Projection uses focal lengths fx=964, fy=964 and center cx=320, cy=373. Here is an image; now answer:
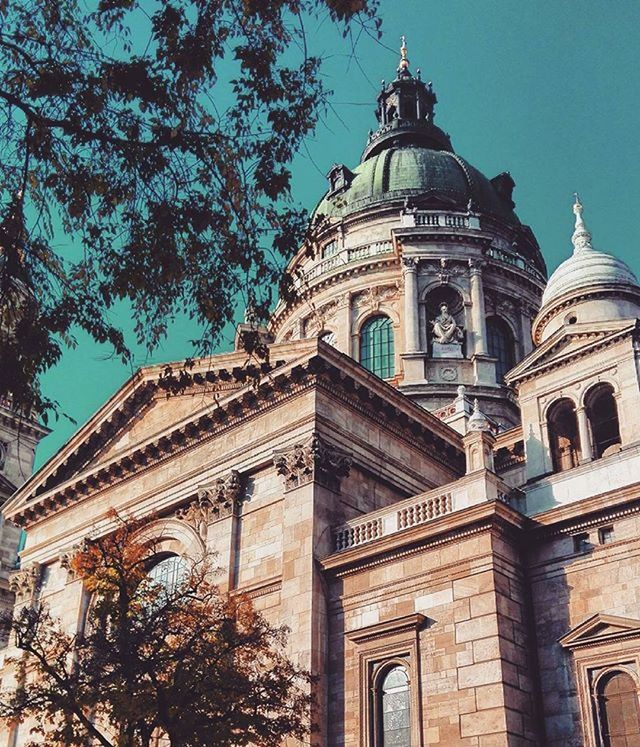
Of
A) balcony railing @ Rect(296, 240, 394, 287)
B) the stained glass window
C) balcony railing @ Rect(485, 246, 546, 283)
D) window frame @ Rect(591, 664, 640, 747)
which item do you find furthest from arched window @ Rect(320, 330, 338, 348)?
window frame @ Rect(591, 664, 640, 747)

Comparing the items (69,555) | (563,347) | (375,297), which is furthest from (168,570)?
(375,297)

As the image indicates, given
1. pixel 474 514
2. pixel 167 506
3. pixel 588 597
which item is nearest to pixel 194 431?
pixel 167 506

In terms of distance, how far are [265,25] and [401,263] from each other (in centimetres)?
3386

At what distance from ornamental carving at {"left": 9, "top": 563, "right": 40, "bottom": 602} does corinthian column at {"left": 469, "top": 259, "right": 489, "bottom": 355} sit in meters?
20.8

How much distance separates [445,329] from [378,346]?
127 inches

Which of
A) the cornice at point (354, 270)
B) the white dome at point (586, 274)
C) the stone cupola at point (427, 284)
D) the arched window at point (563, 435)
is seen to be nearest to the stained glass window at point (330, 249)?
the stone cupola at point (427, 284)

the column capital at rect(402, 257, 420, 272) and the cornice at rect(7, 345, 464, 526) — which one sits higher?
the column capital at rect(402, 257, 420, 272)

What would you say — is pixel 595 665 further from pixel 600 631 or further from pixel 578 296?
pixel 578 296

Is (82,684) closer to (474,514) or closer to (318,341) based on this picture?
(474,514)

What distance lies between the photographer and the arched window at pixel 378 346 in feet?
144

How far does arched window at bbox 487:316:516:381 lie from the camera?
147ft

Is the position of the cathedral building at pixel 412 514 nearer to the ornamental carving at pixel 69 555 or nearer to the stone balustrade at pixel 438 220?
the ornamental carving at pixel 69 555

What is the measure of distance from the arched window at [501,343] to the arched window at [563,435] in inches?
636

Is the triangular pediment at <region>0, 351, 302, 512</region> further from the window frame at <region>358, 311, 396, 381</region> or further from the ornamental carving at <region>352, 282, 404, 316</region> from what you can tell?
the ornamental carving at <region>352, 282, 404, 316</region>
